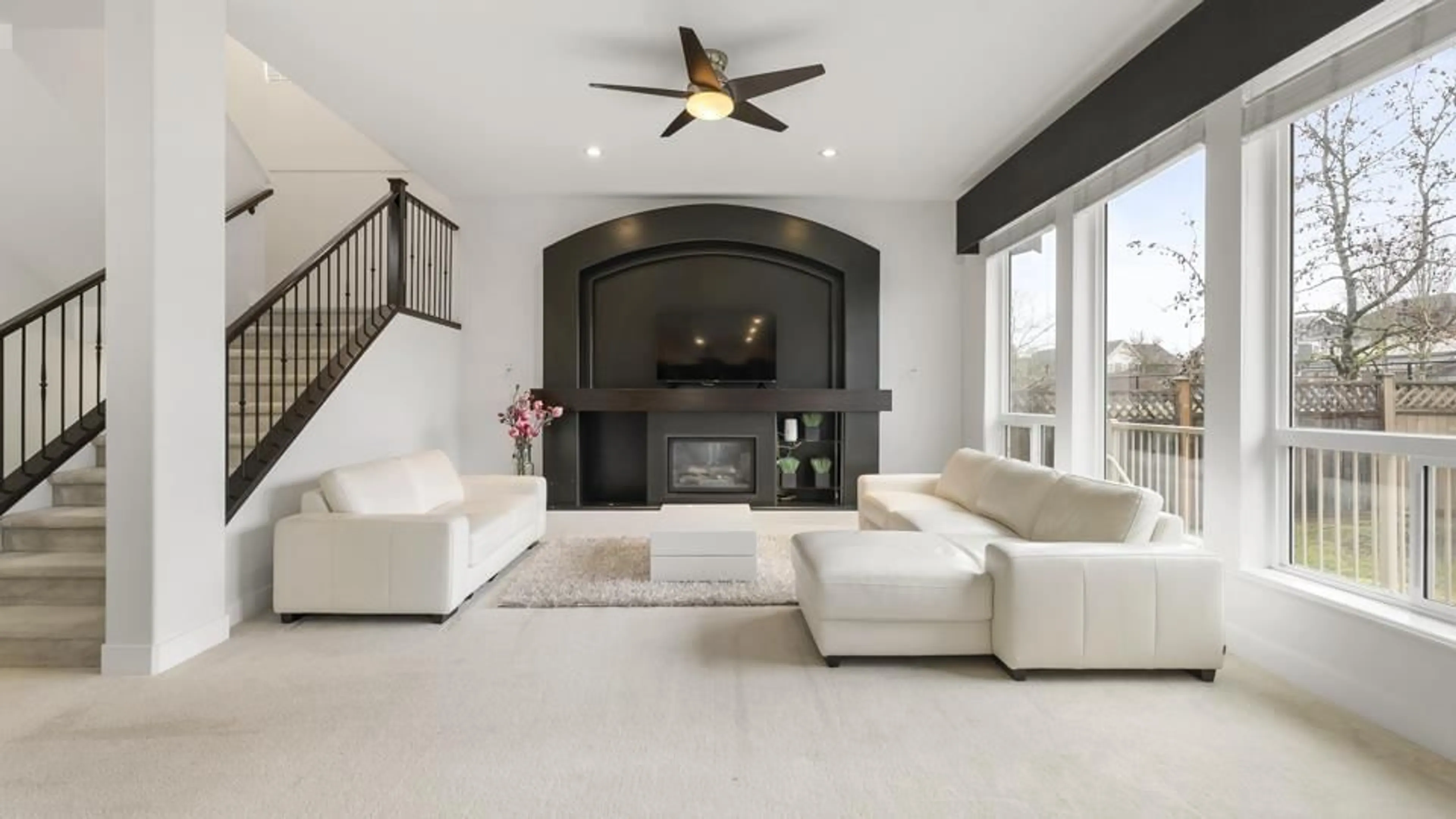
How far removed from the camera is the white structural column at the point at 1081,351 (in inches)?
180

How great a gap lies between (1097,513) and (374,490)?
12.3 feet

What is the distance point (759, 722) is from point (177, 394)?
107 inches

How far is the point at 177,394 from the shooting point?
2.93 meters

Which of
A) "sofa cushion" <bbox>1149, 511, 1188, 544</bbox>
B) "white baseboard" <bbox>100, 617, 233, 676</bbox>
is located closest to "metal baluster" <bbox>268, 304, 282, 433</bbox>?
"white baseboard" <bbox>100, 617, 233, 676</bbox>

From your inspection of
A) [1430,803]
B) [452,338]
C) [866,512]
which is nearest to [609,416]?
[452,338]

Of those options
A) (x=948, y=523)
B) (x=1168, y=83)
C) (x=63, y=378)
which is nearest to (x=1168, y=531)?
(x=948, y=523)

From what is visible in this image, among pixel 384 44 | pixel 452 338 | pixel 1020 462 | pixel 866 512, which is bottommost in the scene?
pixel 866 512

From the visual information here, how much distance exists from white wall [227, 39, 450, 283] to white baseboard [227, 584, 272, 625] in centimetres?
411

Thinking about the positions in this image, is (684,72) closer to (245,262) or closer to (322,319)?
(245,262)

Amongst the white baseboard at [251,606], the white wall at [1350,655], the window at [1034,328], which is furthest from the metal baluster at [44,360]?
the window at [1034,328]

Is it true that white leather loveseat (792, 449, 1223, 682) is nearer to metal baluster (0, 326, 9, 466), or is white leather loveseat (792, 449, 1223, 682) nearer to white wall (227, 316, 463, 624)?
white wall (227, 316, 463, 624)

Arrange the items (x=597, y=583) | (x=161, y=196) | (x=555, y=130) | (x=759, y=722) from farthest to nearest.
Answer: (x=555, y=130), (x=597, y=583), (x=161, y=196), (x=759, y=722)

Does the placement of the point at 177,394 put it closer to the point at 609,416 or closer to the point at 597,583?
the point at 597,583

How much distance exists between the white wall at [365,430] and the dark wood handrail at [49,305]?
1285mm
